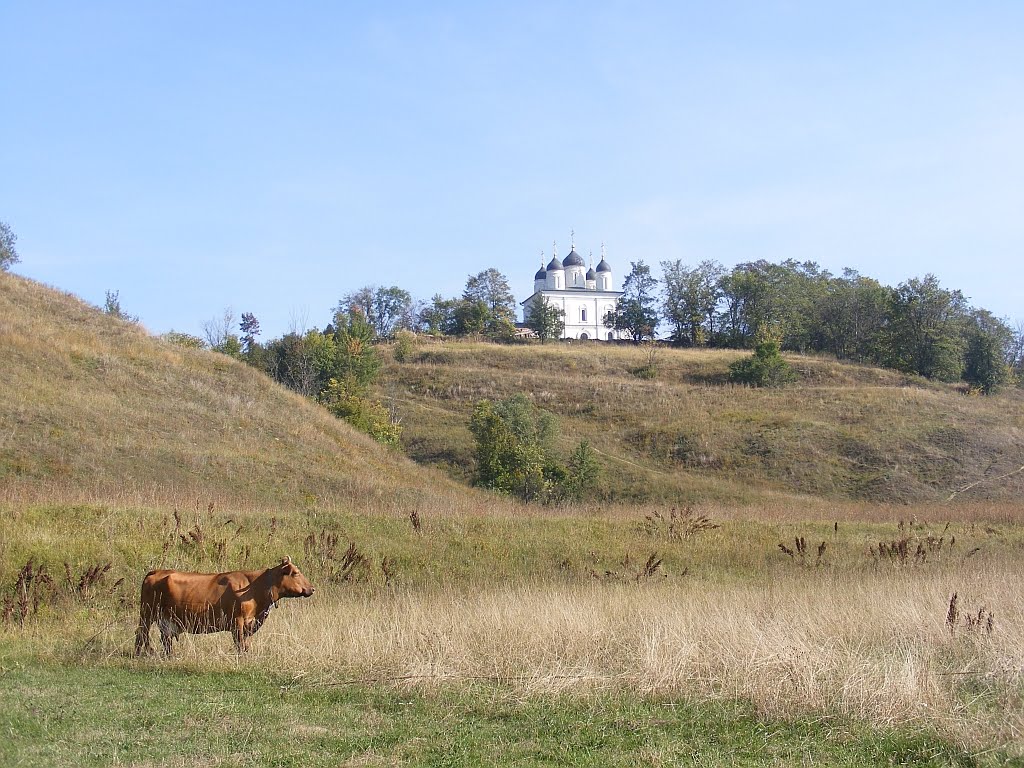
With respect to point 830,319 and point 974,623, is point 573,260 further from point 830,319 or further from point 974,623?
point 974,623

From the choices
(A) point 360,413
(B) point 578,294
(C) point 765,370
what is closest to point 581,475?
(A) point 360,413

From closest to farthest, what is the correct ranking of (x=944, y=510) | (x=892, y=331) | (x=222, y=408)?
(x=944, y=510) < (x=222, y=408) < (x=892, y=331)

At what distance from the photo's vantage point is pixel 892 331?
Answer: 80438 millimetres

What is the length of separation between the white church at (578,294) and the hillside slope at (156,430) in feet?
237

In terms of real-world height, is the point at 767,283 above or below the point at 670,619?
above

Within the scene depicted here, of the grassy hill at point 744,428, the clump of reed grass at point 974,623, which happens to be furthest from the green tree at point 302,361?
the clump of reed grass at point 974,623

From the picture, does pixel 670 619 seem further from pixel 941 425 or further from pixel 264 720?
pixel 941 425

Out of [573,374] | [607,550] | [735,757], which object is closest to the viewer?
[735,757]

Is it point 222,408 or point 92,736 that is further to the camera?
point 222,408

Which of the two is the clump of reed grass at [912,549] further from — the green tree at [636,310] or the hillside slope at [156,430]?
the green tree at [636,310]

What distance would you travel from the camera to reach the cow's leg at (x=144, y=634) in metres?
9.38

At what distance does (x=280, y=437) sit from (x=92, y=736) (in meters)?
27.6

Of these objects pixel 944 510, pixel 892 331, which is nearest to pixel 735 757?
pixel 944 510

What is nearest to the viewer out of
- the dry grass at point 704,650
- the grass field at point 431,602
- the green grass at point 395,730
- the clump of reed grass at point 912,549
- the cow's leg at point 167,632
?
the green grass at point 395,730
